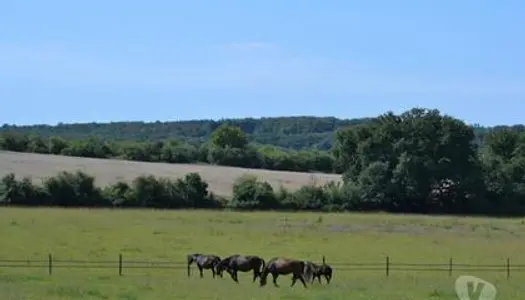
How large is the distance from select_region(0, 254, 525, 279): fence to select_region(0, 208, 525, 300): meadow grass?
25 centimetres

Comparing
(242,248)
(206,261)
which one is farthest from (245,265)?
(242,248)

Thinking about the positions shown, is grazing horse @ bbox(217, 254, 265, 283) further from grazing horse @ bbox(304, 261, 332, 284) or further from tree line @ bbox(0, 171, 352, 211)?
tree line @ bbox(0, 171, 352, 211)

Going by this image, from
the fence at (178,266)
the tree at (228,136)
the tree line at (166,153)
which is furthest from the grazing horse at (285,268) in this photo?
the tree at (228,136)

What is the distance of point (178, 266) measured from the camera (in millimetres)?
34594

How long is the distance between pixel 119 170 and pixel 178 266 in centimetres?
6697

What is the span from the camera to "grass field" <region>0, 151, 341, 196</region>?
91719mm

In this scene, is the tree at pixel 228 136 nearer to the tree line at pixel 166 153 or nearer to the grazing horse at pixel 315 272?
the tree line at pixel 166 153

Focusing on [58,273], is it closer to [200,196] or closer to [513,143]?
[200,196]

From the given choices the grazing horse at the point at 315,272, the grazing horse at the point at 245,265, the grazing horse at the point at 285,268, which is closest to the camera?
the grazing horse at the point at 285,268

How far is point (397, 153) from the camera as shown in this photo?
8975 centimetres

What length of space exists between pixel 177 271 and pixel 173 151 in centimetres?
9263

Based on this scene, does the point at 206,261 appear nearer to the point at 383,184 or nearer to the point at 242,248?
the point at 242,248

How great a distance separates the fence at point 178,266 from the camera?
3291cm

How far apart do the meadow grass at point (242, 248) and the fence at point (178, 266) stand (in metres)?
0.25
